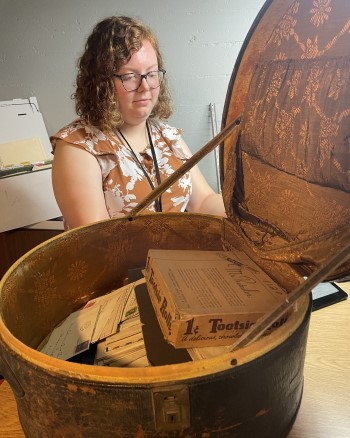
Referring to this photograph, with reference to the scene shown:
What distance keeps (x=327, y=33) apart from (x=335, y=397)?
628mm

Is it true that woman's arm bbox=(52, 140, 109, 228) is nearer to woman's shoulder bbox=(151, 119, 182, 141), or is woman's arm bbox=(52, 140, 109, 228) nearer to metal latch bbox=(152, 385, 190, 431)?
woman's shoulder bbox=(151, 119, 182, 141)

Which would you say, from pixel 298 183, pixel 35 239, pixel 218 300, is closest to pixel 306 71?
pixel 298 183

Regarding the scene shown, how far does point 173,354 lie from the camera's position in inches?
24.4

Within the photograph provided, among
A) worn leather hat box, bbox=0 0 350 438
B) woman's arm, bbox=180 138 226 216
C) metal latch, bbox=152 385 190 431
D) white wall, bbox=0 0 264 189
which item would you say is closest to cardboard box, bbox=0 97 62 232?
white wall, bbox=0 0 264 189

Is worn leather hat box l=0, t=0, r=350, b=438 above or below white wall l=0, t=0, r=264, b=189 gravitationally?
below

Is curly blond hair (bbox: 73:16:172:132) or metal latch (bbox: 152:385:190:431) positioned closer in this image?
metal latch (bbox: 152:385:190:431)

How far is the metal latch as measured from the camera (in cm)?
45

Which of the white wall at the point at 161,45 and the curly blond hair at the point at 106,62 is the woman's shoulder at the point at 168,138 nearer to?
the curly blond hair at the point at 106,62

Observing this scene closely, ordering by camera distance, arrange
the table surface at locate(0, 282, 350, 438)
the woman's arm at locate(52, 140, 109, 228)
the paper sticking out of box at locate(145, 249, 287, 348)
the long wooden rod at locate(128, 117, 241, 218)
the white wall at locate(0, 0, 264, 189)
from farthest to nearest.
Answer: the white wall at locate(0, 0, 264, 189) → the woman's arm at locate(52, 140, 109, 228) → the long wooden rod at locate(128, 117, 241, 218) → the table surface at locate(0, 282, 350, 438) → the paper sticking out of box at locate(145, 249, 287, 348)

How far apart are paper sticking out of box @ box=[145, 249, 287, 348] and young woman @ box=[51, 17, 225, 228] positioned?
2.16ft

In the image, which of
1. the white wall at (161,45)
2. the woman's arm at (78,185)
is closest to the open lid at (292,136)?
the woman's arm at (78,185)

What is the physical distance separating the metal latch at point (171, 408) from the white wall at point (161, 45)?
221 centimetres

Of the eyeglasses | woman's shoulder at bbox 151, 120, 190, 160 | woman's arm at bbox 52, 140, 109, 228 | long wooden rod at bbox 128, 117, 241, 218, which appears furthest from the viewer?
woman's shoulder at bbox 151, 120, 190, 160

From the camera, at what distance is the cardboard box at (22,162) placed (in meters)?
2.38
